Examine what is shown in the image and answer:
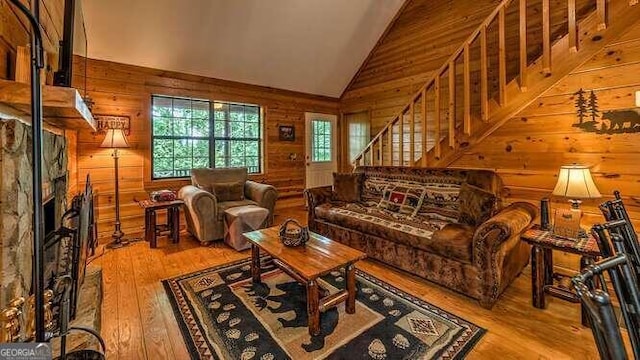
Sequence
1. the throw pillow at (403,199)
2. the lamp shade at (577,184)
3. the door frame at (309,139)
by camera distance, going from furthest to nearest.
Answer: the door frame at (309,139), the throw pillow at (403,199), the lamp shade at (577,184)

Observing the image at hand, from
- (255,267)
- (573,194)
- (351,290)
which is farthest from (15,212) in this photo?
(573,194)

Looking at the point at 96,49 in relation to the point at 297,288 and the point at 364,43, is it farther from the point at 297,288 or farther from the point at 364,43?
the point at 364,43

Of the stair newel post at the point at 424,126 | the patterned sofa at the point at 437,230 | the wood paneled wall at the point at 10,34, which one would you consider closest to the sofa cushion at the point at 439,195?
the patterned sofa at the point at 437,230

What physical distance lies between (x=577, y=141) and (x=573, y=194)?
92 centimetres

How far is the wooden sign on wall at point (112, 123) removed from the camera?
143 inches

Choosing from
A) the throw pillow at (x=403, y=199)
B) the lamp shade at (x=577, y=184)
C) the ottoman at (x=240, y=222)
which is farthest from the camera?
the ottoman at (x=240, y=222)

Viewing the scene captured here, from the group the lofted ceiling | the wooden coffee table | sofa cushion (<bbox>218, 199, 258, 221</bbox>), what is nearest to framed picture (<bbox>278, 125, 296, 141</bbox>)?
the lofted ceiling

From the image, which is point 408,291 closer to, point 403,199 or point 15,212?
point 403,199

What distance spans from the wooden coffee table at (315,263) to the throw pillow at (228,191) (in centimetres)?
173

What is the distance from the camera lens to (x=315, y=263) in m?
1.89

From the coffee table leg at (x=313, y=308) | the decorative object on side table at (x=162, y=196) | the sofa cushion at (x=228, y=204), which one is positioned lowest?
the coffee table leg at (x=313, y=308)

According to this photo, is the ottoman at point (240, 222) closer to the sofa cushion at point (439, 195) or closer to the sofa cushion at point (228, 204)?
the sofa cushion at point (228, 204)

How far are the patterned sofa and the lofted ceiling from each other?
2441mm

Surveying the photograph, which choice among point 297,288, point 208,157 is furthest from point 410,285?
point 208,157
